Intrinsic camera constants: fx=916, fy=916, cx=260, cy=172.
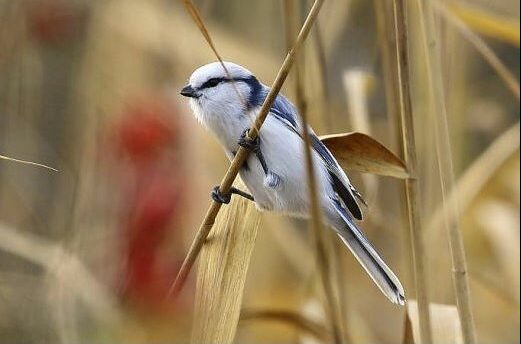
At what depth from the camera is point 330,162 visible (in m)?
1.20

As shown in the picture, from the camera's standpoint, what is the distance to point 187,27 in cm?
187

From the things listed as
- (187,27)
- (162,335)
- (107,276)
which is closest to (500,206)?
(187,27)

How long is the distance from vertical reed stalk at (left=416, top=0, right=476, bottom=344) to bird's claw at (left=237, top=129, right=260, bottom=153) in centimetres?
24

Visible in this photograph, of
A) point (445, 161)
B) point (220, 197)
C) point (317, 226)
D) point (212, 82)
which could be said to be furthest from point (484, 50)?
point (317, 226)

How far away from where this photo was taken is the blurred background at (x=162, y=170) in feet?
3.92

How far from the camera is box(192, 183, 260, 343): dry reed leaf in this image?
1.01 m

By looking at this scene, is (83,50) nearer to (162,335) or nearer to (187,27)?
(187,27)

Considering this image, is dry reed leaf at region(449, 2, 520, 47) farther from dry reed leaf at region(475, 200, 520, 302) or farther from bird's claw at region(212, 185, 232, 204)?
bird's claw at region(212, 185, 232, 204)

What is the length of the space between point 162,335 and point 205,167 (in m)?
0.55

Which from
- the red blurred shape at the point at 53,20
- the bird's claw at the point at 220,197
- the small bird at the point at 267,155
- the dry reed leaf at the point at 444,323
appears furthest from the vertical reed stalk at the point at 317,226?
the red blurred shape at the point at 53,20

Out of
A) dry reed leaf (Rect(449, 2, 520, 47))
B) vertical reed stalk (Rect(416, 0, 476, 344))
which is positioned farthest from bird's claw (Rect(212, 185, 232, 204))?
dry reed leaf (Rect(449, 2, 520, 47))

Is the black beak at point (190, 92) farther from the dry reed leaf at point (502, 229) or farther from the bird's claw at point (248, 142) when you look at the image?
the dry reed leaf at point (502, 229)

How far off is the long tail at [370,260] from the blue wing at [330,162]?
→ 0.05 feet

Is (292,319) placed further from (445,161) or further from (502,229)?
(502,229)
